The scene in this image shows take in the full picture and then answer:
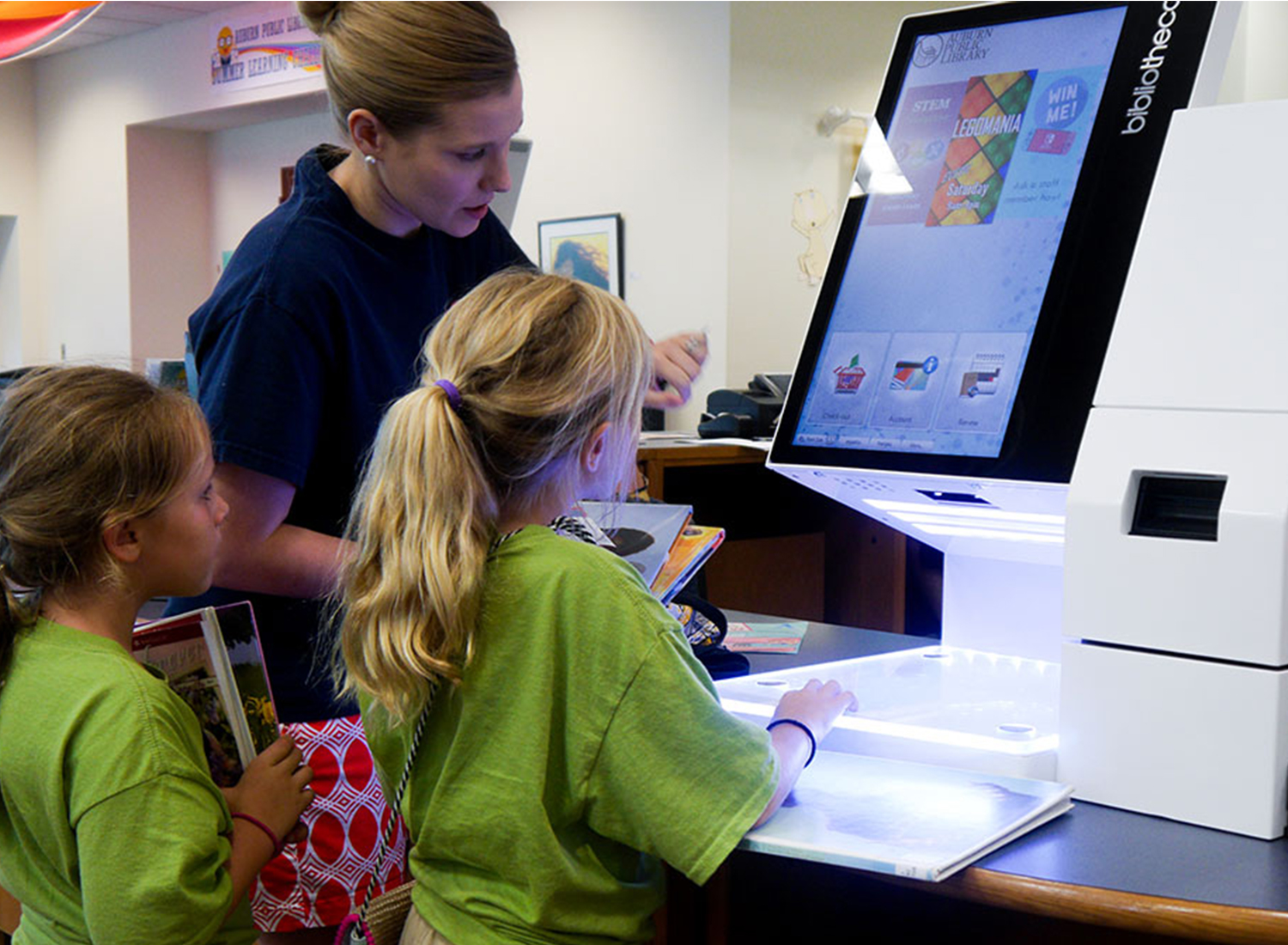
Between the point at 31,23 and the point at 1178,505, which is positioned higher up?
the point at 31,23

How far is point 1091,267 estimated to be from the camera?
4.53 feet

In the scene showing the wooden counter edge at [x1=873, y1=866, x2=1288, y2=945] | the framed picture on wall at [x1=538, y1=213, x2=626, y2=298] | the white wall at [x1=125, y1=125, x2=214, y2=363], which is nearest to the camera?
the wooden counter edge at [x1=873, y1=866, x2=1288, y2=945]

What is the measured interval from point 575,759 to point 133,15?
303 inches

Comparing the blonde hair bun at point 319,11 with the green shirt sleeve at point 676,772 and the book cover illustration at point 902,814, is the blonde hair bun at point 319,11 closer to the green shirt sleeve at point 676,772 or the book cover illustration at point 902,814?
the green shirt sleeve at point 676,772

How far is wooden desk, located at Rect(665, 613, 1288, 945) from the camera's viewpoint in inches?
37.8

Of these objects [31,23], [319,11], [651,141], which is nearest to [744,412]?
[651,141]

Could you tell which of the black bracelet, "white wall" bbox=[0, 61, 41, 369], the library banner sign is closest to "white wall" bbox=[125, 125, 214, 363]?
the library banner sign

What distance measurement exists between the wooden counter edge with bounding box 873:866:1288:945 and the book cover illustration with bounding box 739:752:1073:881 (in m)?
0.02

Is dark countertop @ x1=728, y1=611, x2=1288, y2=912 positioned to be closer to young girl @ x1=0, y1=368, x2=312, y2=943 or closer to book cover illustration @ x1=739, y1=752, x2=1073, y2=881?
book cover illustration @ x1=739, y1=752, x2=1073, y2=881

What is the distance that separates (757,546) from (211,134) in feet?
19.7

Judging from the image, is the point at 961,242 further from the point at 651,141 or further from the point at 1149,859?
the point at 651,141

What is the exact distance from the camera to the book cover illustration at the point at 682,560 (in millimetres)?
1504

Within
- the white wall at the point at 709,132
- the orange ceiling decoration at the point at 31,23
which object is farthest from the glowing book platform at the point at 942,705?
the white wall at the point at 709,132

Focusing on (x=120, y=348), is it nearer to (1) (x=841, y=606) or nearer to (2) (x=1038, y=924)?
(1) (x=841, y=606)
